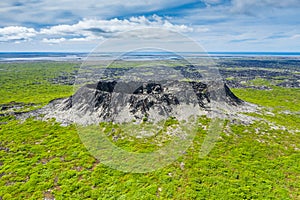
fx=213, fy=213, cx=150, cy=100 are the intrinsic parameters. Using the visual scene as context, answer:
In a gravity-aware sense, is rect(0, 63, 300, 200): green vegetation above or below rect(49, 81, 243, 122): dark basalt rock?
below

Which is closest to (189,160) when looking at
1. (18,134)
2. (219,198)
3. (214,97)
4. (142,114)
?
(219,198)

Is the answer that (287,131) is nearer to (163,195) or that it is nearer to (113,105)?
(163,195)

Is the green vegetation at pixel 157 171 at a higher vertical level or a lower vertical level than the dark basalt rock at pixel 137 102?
lower

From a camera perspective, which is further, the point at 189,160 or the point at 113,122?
the point at 113,122

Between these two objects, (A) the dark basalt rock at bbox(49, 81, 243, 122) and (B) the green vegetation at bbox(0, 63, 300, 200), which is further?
(A) the dark basalt rock at bbox(49, 81, 243, 122)

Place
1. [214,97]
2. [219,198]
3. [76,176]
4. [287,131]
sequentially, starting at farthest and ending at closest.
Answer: [214,97]
[287,131]
[76,176]
[219,198]

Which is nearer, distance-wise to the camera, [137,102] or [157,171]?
[157,171]

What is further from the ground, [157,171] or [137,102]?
[137,102]

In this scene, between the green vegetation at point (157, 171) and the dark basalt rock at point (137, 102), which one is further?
the dark basalt rock at point (137, 102)
